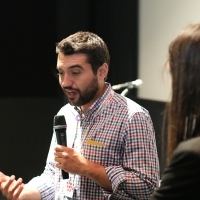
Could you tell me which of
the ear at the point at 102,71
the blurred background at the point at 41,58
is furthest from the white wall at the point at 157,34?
the ear at the point at 102,71

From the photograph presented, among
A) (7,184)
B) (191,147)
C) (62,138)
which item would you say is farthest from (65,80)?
(191,147)

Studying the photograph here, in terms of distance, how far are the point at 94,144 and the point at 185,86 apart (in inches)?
32.9

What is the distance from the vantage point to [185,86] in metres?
1.10

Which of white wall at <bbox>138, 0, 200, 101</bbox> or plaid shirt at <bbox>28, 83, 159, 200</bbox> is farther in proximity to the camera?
white wall at <bbox>138, 0, 200, 101</bbox>

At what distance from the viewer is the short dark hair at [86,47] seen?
77.7 inches

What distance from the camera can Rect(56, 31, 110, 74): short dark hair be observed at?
197cm

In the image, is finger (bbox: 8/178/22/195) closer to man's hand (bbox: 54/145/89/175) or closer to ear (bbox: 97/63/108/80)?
man's hand (bbox: 54/145/89/175)

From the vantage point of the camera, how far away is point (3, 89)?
Answer: 4109 millimetres

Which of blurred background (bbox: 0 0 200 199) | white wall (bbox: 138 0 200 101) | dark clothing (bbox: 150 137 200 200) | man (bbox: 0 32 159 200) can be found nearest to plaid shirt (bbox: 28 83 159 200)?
man (bbox: 0 32 159 200)

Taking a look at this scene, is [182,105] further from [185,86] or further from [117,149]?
[117,149]

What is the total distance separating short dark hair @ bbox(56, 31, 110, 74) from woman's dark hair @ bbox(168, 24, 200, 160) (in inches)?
34.5

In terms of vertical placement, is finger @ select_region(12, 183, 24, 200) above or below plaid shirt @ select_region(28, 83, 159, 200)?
below

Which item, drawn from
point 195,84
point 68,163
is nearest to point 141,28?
point 68,163

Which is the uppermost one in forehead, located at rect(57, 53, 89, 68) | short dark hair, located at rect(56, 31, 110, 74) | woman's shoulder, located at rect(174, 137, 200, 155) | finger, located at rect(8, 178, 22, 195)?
short dark hair, located at rect(56, 31, 110, 74)
